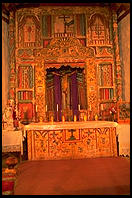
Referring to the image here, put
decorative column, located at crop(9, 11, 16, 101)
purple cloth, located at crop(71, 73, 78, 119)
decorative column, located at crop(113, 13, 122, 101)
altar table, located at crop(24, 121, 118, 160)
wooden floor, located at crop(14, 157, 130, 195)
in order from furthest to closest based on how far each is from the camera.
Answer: purple cloth, located at crop(71, 73, 78, 119)
decorative column, located at crop(113, 13, 122, 101)
decorative column, located at crop(9, 11, 16, 101)
altar table, located at crop(24, 121, 118, 160)
wooden floor, located at crop(14, 157, 130, 195)

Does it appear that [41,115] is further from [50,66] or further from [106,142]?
[106,142]

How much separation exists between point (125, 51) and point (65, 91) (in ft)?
9.26

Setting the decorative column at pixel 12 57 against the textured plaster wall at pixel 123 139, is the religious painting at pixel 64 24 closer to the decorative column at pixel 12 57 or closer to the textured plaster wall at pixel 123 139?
the decorative column at pixel 12 57

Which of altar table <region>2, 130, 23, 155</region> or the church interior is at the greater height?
the church interior

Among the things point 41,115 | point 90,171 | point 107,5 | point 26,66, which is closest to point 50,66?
point 26,66

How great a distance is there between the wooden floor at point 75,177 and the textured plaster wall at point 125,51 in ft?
10.2

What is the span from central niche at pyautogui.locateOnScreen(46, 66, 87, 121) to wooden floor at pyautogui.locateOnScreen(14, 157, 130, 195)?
271 cm

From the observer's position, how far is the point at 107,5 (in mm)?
7719

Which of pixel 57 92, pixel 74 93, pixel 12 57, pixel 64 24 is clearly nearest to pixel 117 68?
pixel 74 93

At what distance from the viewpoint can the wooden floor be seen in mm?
3326

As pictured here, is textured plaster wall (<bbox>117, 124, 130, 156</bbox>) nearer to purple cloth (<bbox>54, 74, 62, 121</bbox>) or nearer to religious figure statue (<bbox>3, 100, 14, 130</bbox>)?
purple cloth (<bbox>54, 74, 62, 121</bbox>)

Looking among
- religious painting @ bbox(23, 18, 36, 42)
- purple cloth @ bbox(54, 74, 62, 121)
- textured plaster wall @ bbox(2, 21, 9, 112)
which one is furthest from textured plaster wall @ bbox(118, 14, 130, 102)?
textured plaster wall @ bbox(2, 21, 9, 112)

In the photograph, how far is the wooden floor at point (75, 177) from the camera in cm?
333

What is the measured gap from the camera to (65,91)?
7773mm
